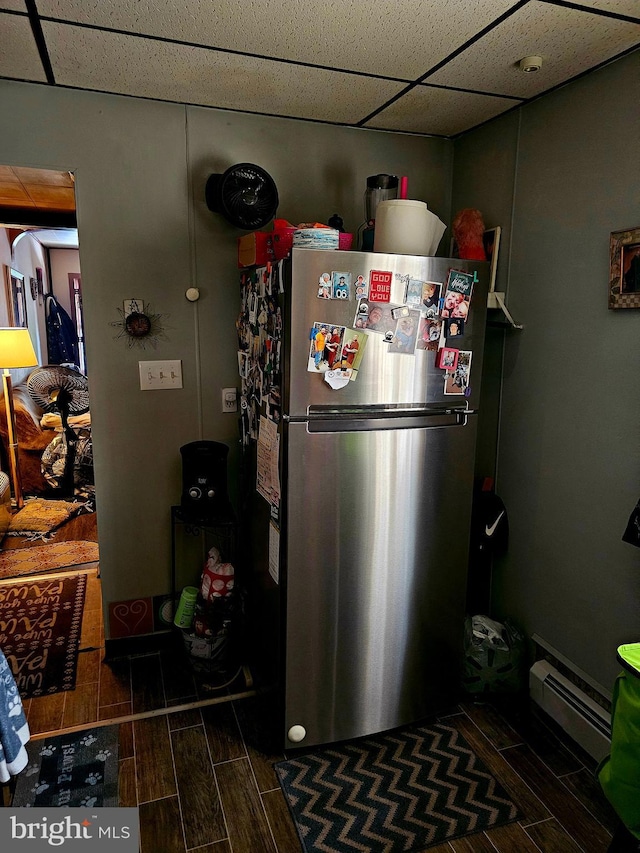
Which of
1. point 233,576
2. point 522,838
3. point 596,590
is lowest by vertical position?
point 522,838

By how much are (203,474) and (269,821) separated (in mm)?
1243

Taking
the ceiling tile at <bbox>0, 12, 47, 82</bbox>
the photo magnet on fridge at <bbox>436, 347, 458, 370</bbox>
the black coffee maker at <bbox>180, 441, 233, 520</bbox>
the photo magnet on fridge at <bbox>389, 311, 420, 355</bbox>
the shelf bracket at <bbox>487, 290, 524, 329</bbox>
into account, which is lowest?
the black coffee maker at <bbox>180, 441, 233, 520</bbox>

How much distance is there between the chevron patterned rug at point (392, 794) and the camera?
5.70 feet

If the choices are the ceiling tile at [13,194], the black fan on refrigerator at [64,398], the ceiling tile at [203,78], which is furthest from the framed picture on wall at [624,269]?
the black fan on refrigerator at [64,398]

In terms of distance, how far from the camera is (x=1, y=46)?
1.75 meters

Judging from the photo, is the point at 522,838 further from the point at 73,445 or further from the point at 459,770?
the point at 73,445

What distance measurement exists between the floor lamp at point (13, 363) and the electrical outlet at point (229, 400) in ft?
7.41

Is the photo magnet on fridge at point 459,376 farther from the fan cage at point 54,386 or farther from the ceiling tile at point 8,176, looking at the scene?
the fan cage at point 54,386

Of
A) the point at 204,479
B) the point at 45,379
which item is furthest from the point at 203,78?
the point at 45,379

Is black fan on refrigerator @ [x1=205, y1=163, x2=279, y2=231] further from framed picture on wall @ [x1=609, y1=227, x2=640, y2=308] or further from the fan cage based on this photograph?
the fan cage

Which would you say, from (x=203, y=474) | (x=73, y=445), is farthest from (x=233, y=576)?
(x=73, y=445)

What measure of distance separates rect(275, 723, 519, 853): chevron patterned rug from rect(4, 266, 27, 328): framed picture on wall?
4.79 metres

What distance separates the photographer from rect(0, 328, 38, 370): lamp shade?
3.96m

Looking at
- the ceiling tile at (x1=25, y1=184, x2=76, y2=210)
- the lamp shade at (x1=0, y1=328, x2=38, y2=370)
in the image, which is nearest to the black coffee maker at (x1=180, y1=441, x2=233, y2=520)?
the ceiling tile at (x1=25, y1=184, x2=76, y2=210)
